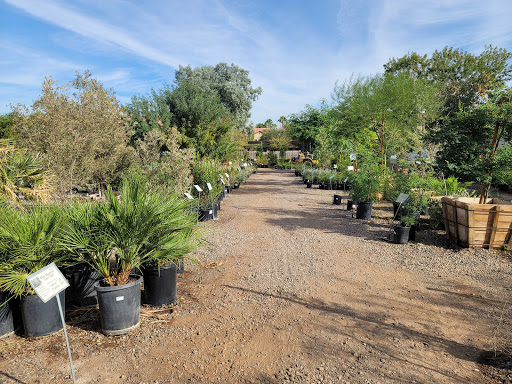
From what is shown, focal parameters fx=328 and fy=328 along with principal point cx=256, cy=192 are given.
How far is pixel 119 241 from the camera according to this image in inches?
135

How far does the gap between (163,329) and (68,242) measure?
1339 mm

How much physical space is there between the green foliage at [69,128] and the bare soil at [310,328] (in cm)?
456

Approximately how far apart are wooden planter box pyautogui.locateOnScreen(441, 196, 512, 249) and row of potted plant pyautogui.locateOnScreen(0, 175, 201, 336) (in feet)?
16.1

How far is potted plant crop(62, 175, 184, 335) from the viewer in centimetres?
319

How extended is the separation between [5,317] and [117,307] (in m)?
1.06

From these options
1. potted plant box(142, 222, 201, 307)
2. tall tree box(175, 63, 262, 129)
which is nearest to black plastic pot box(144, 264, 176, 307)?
potted plant box(142, 222, 201, 307)

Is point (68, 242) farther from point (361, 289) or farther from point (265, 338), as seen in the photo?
point (361, 289)

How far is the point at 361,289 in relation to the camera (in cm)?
442

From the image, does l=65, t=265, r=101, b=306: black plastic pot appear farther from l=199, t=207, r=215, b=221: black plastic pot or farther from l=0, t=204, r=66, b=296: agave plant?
l=199, t=207, r=215, b=221: black plastic pot

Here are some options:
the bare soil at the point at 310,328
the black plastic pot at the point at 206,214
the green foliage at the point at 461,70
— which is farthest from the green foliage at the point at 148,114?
the green foliage at the point at 461,70

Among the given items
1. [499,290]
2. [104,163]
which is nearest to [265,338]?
[499,290]

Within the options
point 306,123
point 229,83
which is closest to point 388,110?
point 229,83

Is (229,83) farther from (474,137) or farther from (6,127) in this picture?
(474,137)

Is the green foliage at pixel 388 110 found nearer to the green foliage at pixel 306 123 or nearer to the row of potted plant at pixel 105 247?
the row of potted plant at pixel 105 247
